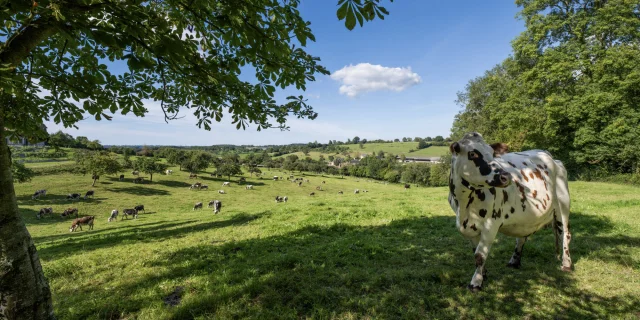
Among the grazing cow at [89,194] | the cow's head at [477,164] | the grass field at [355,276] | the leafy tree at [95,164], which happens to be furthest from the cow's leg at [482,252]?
the leafy tree at [95,164]

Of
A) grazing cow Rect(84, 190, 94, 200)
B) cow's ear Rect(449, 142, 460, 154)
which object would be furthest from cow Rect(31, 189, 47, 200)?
cow's ear Rect(449, 142, 460, 154)

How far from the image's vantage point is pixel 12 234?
303cm

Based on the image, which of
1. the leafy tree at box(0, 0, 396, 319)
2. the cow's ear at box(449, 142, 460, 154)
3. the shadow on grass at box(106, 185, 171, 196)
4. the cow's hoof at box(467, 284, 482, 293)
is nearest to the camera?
the leafy tree at box(0, 0, 396, 319)

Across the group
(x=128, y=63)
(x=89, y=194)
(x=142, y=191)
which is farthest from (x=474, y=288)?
(x=142, y=191)

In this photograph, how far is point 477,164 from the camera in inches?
168

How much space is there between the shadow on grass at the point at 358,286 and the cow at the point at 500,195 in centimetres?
52

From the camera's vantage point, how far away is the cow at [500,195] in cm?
430

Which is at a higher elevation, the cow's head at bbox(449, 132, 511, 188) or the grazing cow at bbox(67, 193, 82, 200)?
the cow's head at bbox(449, 132, 511, 188)

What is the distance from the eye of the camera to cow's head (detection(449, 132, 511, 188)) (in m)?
4.09

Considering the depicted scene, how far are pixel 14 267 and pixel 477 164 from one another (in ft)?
21.4

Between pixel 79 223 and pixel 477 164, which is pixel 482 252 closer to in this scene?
pixel 477 164

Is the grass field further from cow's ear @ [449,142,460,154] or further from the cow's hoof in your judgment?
cow's ear @ [449,142,460,154]

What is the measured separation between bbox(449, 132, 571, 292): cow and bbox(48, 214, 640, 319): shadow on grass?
1.70 ft

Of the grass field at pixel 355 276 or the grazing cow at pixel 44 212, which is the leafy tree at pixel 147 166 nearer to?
the grazing cow at pixel 44 212
